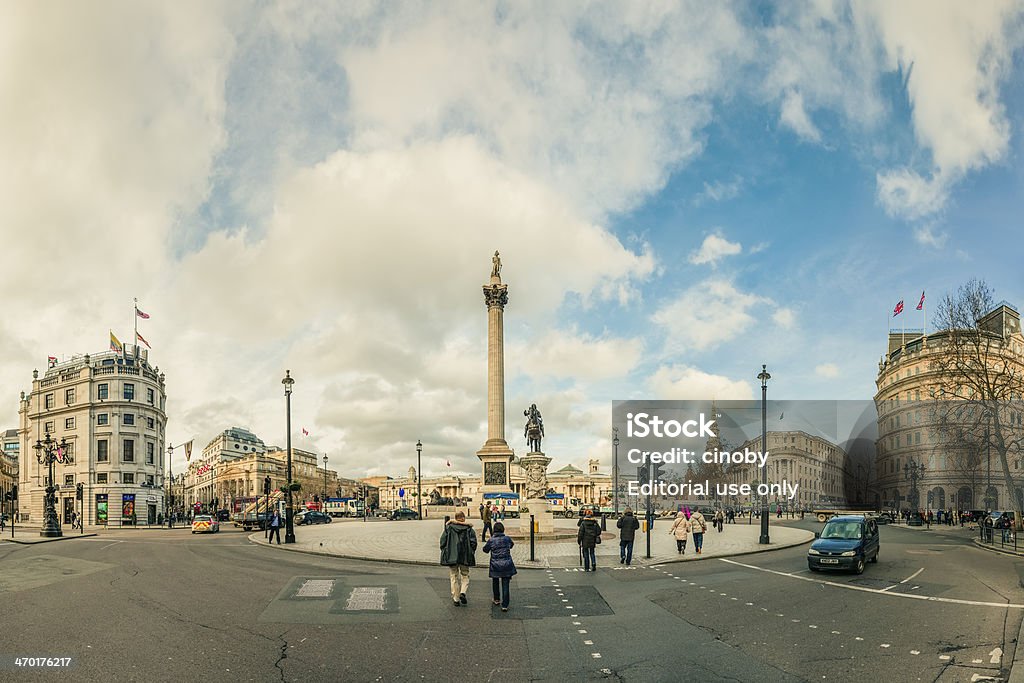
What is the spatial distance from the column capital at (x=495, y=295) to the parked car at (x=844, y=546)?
5179 centimetres

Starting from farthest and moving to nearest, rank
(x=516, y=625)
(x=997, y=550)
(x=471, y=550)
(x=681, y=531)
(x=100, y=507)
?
(x=100, y=507)
(x=997, y=550)
(x=681, y=531)
(x=471, y=550)
(x=516, y=625)

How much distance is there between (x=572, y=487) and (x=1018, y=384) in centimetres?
15508

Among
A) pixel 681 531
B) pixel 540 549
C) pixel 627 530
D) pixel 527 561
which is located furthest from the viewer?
pixel 540 549

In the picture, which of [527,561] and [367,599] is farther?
[527,561]

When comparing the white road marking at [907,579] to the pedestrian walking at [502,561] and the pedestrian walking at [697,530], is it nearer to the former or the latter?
the pedestrian walking at [697,530]

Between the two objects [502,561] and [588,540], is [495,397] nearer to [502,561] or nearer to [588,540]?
[588,540]

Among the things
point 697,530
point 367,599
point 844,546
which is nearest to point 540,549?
point 697,530

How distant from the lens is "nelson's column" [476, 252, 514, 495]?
65562 mm

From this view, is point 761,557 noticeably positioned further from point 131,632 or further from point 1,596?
point 1,596

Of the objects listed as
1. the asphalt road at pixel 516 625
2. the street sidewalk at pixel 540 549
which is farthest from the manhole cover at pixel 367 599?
the street sidewalk at pixel 540 549

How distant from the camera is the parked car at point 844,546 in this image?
19.5 m

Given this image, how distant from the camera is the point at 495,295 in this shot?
7188 cm

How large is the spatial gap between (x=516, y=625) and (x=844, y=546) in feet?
41.3

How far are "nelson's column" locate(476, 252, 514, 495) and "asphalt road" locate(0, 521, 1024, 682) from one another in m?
45.3
